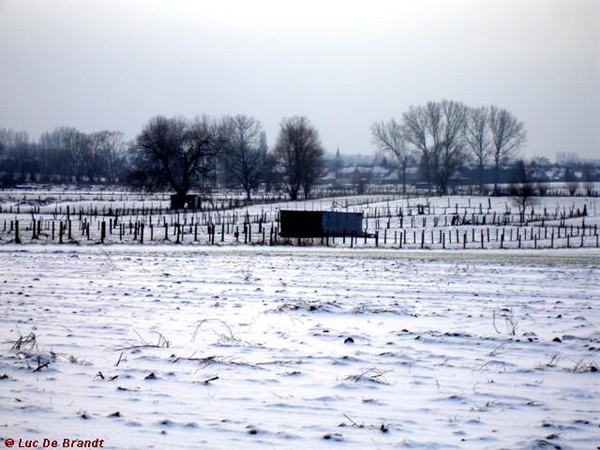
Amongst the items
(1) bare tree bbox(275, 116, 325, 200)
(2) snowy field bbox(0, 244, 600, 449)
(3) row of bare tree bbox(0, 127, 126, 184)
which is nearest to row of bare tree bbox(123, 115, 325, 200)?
(1) bare tree bbox(275, 116, 325, 200)

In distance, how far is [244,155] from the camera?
374ft

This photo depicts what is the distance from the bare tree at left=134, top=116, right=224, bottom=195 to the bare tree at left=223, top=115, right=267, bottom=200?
648 centimetres

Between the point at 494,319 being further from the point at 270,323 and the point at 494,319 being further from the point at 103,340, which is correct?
the point at 103,340

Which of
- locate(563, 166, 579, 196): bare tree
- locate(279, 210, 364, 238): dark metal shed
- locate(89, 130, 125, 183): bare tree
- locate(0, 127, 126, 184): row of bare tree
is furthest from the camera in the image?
locate(89, 130, 125, 183): bare tree

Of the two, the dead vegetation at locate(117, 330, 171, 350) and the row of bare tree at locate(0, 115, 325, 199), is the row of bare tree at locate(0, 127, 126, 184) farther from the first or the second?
the dead vegetation at locate(117, 330, 171, 350)

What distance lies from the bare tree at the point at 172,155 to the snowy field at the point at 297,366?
227 ft

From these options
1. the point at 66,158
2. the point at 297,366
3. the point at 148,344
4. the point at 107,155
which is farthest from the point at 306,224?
the point at 107,155

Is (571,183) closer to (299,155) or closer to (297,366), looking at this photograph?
(299,155)

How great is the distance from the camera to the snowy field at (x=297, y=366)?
6293mm

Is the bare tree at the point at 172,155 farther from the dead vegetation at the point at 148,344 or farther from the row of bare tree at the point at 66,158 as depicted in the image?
the dead vegetation at the point at 148,344

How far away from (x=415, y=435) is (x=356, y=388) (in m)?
1.45

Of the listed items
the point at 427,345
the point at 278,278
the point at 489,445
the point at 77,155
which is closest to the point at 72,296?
the point at 278,278

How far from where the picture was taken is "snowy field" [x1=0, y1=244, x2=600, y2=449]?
629cm

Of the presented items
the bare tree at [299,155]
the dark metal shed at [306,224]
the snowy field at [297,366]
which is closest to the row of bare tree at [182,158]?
the bare tree at [299,155]
